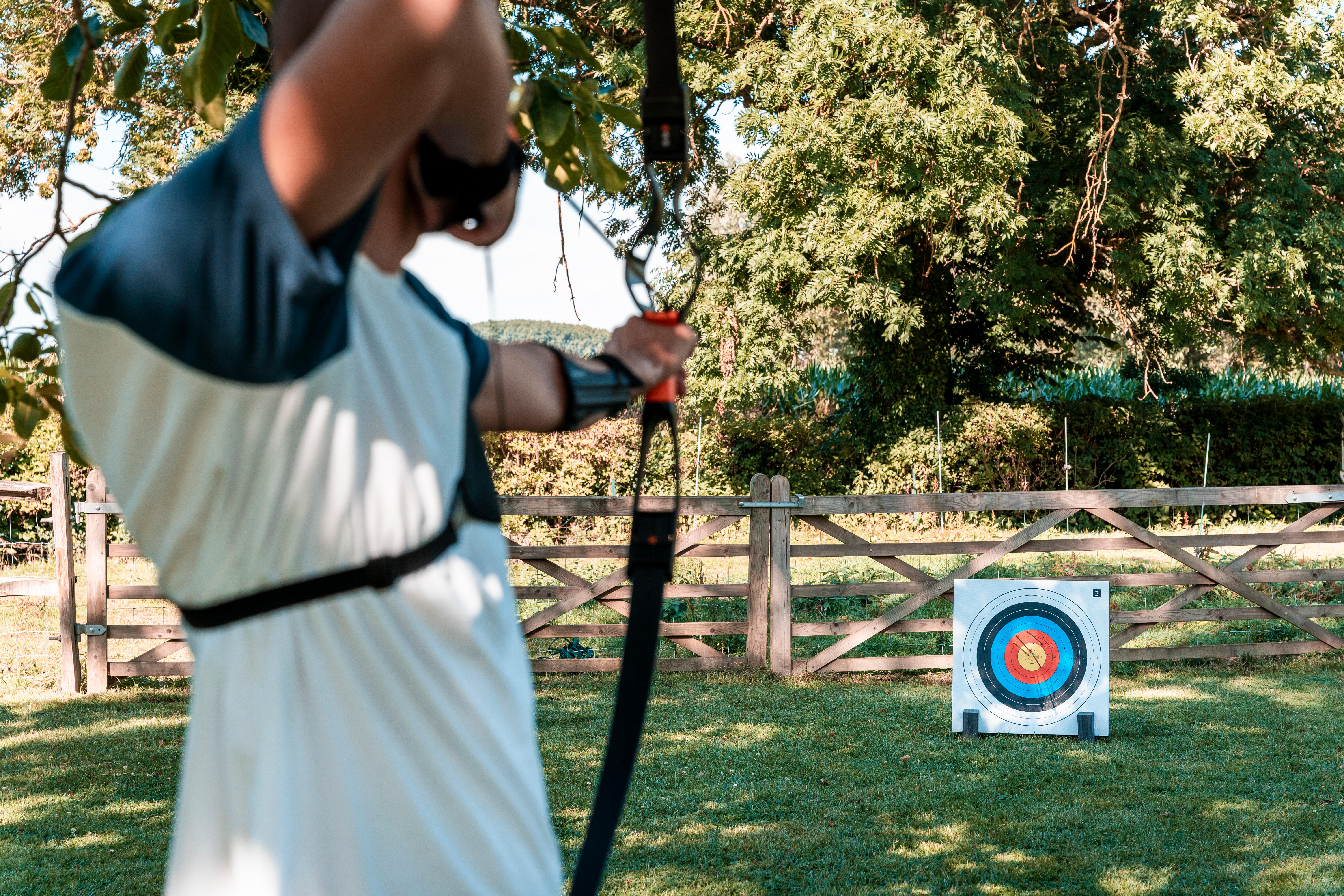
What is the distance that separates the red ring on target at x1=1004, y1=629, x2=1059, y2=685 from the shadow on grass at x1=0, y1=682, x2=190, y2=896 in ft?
15.3

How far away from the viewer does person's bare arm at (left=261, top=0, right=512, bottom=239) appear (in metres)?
0.71

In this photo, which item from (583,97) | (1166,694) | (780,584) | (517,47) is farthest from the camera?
(780,584)

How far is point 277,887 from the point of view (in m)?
0.86

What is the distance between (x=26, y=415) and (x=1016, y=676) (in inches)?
227

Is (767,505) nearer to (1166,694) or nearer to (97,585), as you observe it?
(1166,694)

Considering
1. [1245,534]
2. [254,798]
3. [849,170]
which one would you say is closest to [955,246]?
[849,170]

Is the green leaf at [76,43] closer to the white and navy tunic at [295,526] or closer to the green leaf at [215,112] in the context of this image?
the green leaf at [215,112]

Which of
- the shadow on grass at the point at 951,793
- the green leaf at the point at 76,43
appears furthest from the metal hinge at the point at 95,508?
the green leaf at the point at 76,43

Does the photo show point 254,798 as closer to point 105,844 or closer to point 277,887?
point 277,887

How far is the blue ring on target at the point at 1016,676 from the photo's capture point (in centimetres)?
643

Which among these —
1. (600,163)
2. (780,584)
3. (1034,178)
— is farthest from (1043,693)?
(1034,178)

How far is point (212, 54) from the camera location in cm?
180

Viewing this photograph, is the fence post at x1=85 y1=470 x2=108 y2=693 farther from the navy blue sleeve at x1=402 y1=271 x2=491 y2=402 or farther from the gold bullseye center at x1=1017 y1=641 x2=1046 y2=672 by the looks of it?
the navy blue sleeve at x1=402 y1=271 x2=491 y2=402

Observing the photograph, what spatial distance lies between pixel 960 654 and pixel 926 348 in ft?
33.9
